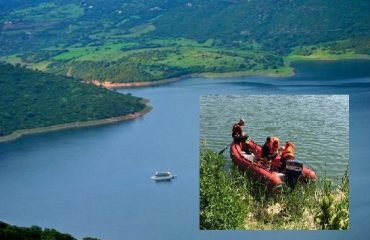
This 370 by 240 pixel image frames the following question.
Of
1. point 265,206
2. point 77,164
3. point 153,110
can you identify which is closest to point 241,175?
point 265,206

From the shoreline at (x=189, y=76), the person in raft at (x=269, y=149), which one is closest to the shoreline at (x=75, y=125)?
the shoreline at (x=189, y=76)

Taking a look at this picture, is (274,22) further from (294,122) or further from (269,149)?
(269,149)

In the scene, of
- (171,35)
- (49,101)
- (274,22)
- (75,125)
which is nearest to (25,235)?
(75,125)

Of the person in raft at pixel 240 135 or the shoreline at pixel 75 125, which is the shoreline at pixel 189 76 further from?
the person in raft at pixel 240 135

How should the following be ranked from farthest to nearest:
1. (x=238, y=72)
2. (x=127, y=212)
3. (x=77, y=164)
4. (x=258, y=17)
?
1. (x=258, y=17)
2. (x=238, y=72)
3. (x=77, y=164)
4. (x=127, y=212)

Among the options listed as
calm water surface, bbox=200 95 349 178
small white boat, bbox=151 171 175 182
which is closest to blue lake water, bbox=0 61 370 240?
small white boat, bbox=151 171 175 182

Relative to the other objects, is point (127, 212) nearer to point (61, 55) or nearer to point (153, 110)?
point (153, 110)
